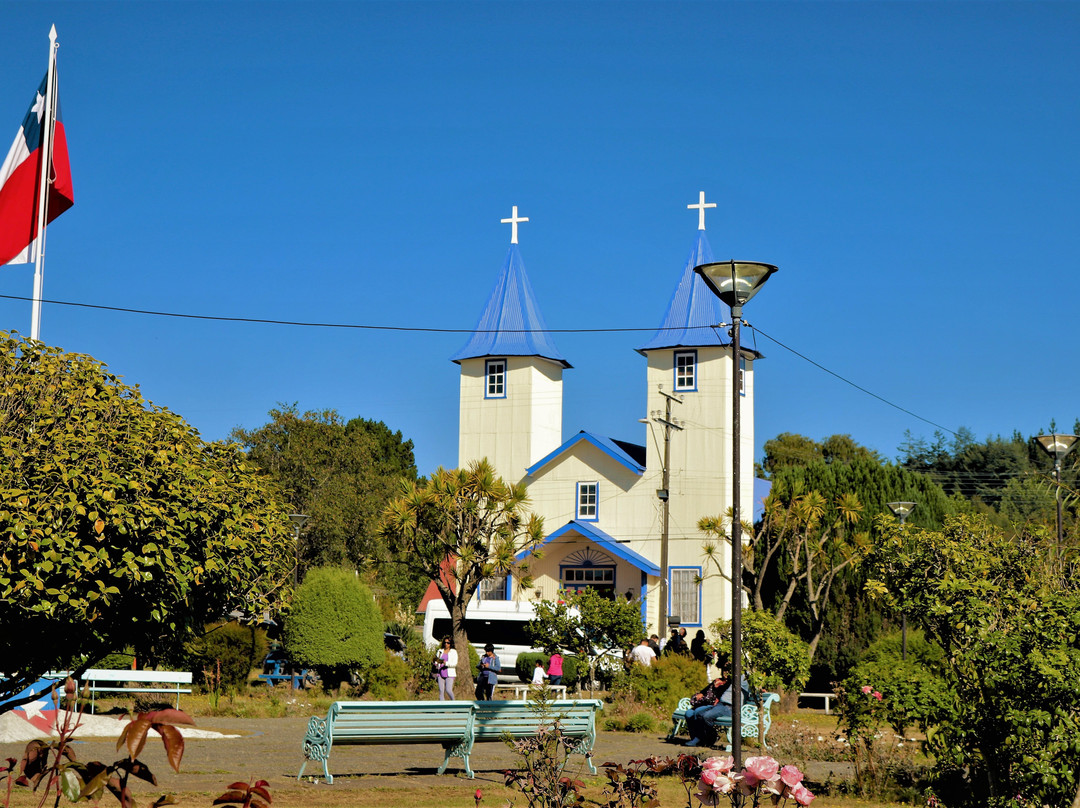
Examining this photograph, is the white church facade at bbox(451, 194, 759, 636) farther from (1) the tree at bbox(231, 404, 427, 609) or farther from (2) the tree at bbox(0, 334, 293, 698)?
(2) the tree at bbox(0, 334, 293, 698)

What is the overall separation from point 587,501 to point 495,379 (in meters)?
5.31

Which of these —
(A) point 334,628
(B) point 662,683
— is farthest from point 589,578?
(B) point 662,683

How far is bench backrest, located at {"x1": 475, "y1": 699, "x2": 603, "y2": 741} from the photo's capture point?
13086 millimetres

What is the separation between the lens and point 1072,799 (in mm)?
9570

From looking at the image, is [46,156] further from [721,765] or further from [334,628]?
[721,765]

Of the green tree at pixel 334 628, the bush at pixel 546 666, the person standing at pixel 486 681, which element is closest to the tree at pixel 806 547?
the bush at pixel 546 666

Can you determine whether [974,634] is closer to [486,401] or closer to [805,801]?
[805,801]

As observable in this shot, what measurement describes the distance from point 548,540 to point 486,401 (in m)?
5.42

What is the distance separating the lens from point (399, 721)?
12.6 m

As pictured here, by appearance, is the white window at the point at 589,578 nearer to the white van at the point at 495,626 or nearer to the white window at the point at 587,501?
the white window at the point at 587,501

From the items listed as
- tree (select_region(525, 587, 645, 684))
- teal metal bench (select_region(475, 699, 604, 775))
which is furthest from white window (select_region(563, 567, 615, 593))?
teal metal bench (select_region(475, 699, 604, 775))

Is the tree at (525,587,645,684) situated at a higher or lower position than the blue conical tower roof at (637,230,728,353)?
lower

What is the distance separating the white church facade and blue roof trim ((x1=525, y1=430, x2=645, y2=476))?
47mm

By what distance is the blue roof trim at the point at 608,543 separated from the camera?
36938mm
